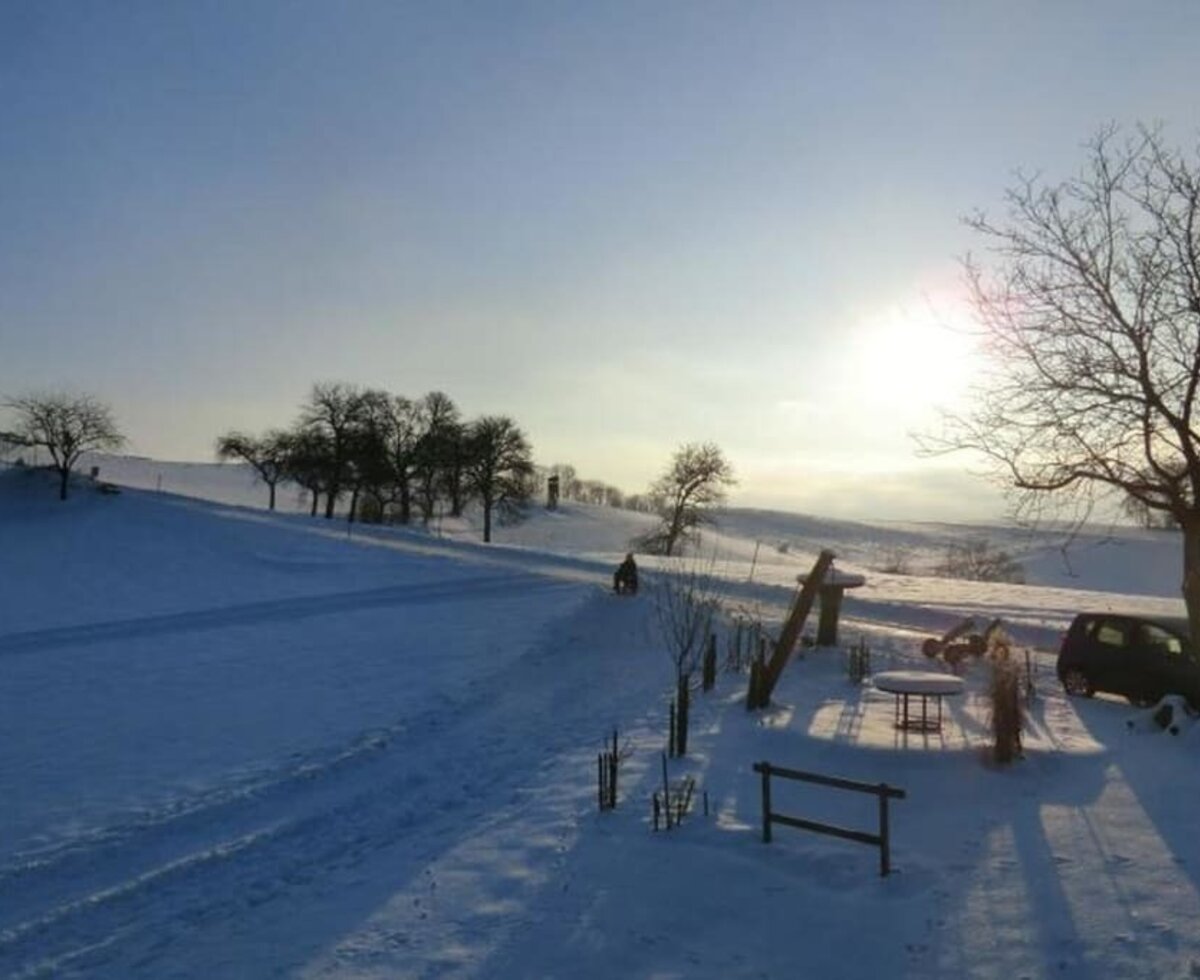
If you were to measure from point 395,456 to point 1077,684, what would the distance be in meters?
56.6

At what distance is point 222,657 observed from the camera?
72.5 ft

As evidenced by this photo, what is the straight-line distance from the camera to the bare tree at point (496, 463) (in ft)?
216

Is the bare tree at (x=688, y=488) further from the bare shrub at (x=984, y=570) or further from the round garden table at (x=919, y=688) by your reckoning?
the round garden table at (x=919, y=688)

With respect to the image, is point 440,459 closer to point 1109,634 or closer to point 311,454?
point 311,454

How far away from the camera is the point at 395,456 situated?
69.8 m

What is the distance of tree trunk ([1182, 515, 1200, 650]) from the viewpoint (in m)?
15.1

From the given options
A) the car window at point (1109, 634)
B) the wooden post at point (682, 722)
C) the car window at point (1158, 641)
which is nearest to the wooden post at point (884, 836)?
the wooden post at point (682, 722)

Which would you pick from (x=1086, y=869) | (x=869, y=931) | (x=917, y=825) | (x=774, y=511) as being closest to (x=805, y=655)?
(x=917, y=825)

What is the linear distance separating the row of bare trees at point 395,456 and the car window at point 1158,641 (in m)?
49.5

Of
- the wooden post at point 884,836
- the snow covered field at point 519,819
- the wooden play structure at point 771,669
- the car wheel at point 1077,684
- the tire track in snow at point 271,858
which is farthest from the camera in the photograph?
the car wheel at point 1077,684

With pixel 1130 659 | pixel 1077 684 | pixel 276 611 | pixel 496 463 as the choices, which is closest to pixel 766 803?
pixel 1130 659

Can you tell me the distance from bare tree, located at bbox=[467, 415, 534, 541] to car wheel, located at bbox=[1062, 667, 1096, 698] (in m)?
48.3

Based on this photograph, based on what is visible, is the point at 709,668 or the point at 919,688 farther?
the point at 709,668

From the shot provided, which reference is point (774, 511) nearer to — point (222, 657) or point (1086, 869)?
point (222, 657)
